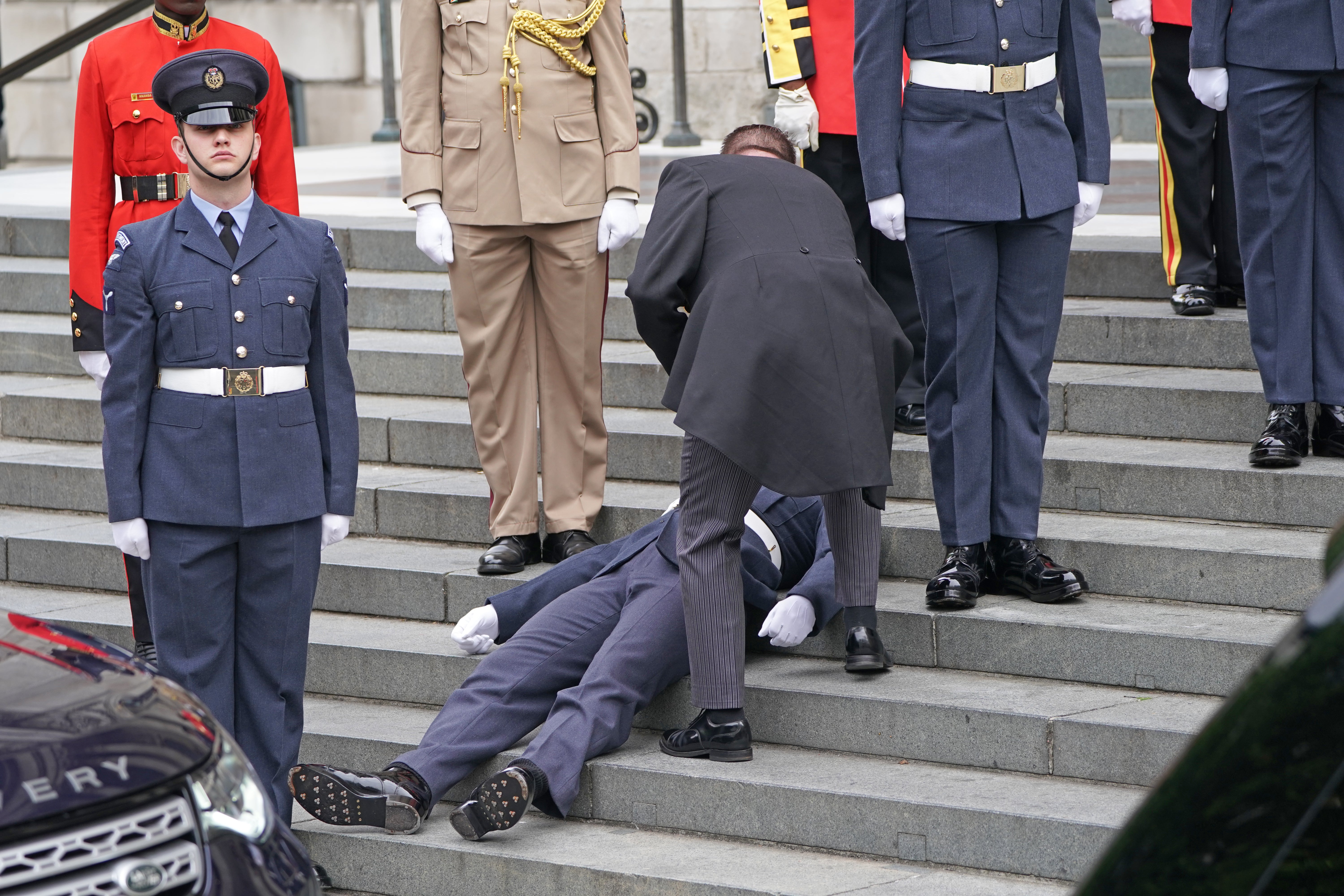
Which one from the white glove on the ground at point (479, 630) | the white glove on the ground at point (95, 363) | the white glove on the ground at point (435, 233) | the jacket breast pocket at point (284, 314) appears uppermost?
the white glove on the ground at point (435, 233)

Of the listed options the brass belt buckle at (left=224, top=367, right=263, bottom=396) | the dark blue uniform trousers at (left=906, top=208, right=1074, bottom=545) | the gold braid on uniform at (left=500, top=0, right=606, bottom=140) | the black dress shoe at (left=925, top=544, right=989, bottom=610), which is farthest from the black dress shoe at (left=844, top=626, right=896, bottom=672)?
the gold braid on uniform at (left=500, top=0, right=606, bottom=140)

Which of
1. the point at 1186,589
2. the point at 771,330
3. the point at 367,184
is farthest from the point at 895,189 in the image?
the point at 367,184

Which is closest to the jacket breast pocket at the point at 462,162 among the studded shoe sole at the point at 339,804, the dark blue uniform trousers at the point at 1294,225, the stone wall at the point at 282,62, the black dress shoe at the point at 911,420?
the black dress shoe at the point at 911,420

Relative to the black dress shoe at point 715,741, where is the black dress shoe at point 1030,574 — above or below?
above

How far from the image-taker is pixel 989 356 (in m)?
4.74

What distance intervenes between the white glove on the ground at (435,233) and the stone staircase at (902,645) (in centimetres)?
87

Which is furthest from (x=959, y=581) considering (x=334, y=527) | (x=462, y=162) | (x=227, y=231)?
(x=227, y=231)

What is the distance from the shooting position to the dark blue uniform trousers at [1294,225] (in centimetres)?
502

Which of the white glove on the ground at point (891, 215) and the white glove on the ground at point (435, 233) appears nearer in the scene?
the white glove on the ground at point (891, 215)

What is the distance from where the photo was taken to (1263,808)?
132cm

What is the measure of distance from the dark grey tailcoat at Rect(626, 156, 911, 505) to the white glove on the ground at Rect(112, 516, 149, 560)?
4.07 feet

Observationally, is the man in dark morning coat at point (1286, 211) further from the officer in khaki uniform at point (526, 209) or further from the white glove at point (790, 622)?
the officer in khaki uniform at point (526, 209)

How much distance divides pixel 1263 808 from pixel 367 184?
9.07 metres

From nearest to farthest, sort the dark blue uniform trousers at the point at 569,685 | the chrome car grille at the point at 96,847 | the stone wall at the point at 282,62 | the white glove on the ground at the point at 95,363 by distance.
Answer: the chrome car grille at the point at 96,847 < the dark blue uniform trousers at the point at 569,685 < the white glove on the ground at the point at 95,363 < the stone wall at the point at 282,62
